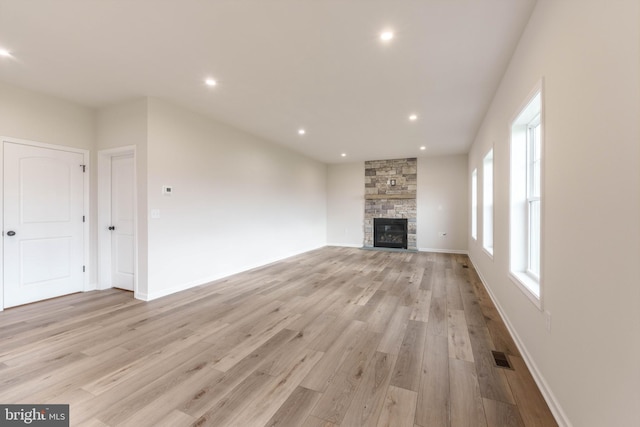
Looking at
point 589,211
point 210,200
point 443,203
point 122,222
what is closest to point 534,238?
point 589,211

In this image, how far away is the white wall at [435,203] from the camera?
739 cm

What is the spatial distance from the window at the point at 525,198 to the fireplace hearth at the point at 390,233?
5.48m

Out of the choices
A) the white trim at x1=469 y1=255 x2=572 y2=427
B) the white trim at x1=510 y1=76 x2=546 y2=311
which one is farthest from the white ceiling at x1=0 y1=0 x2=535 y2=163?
the white trim at x1=469 y1=255 x2=572 y2=427

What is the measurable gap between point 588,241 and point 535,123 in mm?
1610

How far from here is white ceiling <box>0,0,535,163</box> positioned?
2.03 meters

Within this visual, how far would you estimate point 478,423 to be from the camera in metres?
1.51

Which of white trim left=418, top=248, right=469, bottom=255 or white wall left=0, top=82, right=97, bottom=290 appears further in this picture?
white trim left=418, top=248, right=469, bottom=255

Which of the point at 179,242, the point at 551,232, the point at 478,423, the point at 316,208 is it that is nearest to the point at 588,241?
the point at 551,232

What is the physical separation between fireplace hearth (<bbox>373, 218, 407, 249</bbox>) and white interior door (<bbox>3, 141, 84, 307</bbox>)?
693 centimetres

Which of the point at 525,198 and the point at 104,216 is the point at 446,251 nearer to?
the point at 525,198

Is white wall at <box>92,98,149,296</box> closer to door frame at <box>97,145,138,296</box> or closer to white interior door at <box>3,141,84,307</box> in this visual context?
door frame at <box>97,145,138,296</box>

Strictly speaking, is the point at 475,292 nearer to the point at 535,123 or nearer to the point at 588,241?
the point at 535,123

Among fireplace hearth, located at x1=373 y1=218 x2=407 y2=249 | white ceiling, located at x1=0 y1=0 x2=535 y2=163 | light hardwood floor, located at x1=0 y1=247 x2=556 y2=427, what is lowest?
light hardwood floor, located at x1=0 y1=247 x2=556 y2=427

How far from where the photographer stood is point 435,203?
25.1ft
